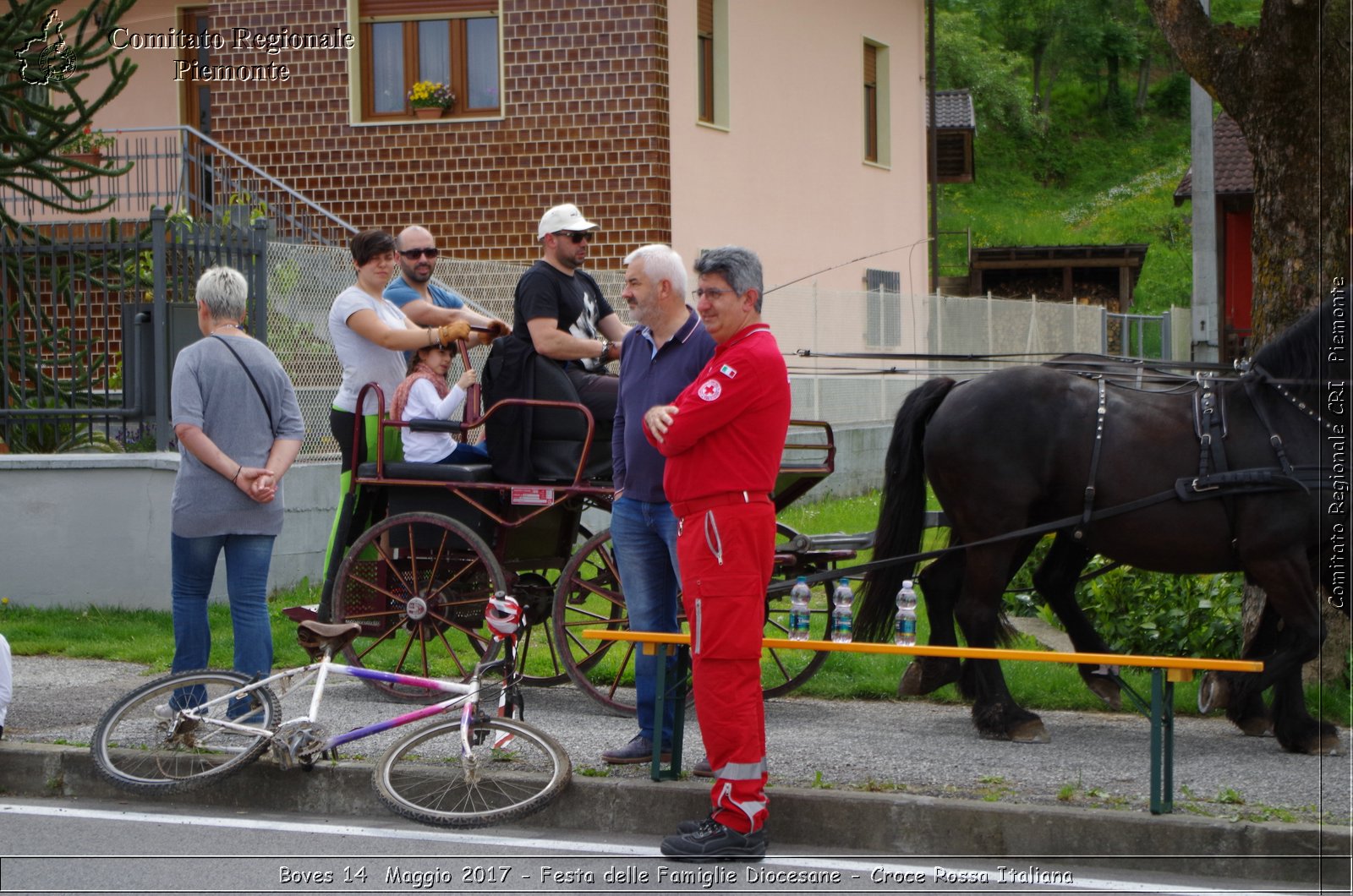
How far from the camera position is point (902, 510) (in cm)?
793

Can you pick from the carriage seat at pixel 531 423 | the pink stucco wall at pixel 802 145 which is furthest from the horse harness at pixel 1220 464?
the pink stucco wall at pixel 802 145

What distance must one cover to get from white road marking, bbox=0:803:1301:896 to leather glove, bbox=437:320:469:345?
8.40ft

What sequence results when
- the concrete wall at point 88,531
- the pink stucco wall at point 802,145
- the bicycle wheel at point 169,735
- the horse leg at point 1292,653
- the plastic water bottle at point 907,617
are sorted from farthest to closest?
the pink stucco wall at point 802,145 < the concrete wall at point 88,531 < the plastic water bottle at point 907,617 < the horse leg at point 1292,653 < the bicycle wheel at point 169,735

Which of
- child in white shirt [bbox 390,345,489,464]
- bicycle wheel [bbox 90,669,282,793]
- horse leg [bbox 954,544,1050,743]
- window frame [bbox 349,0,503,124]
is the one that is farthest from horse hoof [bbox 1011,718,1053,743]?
window frame [bbox 349,0,503,124]

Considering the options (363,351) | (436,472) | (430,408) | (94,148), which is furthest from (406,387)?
(94,148)

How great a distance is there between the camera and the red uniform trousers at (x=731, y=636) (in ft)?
19.0

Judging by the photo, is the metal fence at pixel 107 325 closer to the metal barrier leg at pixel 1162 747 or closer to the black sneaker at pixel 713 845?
A: the black sneaker at pixel 713 845

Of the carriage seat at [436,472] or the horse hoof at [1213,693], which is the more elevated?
the carriage seat at [436,472]

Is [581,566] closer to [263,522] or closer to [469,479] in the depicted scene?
[469,479]

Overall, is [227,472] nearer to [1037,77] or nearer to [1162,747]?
[1162,747]

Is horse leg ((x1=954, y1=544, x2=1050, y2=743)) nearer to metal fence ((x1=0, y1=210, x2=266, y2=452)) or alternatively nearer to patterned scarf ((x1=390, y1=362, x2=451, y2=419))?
patterned scarf ((x1=390, y1=362, x2=451, y2=419))

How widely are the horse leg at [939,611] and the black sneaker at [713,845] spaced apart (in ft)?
7.94

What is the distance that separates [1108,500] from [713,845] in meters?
2.68

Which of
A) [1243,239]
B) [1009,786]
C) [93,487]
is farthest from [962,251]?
[1009,786]
